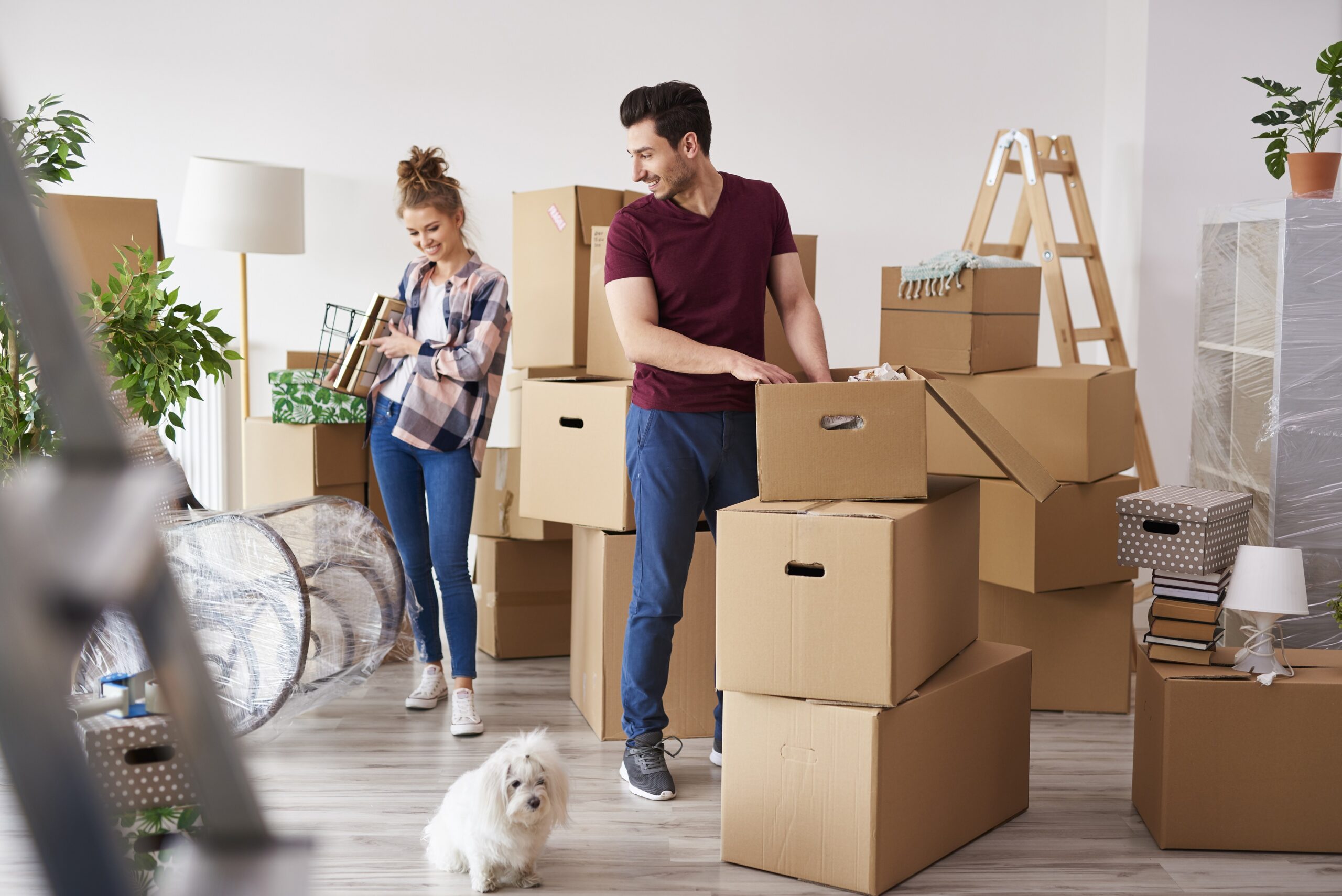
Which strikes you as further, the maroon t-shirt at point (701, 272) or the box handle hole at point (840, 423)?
the maroon t-shirt at point (701, 272)

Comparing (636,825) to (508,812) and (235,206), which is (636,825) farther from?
(235,206)

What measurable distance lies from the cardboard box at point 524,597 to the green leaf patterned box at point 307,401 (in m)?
0.53

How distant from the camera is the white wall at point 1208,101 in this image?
351 centimetres

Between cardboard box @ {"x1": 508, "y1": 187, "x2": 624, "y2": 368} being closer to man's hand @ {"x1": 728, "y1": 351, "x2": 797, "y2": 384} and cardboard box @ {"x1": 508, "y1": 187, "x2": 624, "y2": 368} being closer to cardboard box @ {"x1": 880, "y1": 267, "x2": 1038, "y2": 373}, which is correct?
cardboard box @ {"x1": 880, "y1": 267, "x2": 1038, "y2": 373}

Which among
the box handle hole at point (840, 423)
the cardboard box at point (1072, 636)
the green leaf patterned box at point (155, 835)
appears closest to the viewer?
the green leaf patterned box at point (155, 835)

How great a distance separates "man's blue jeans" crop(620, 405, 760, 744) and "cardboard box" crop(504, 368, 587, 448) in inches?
22.8

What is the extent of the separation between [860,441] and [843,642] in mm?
337

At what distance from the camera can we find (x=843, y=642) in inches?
71.7

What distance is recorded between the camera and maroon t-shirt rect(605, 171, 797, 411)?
2168 mm

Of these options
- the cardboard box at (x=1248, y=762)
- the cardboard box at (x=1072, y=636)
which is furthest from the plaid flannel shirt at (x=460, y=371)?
the cardboard box at (x=1248, y=762)

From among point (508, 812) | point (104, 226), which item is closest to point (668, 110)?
point (508, 812)

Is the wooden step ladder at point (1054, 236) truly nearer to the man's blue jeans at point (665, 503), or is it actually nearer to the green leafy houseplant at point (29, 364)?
the man's blue jeans at point (665, 503)

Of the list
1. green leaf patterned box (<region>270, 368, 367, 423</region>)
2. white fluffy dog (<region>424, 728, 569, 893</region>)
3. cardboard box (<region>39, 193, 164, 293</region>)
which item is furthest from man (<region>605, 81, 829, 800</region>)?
cardboard box (<region>39, 193, 164, 293</region>)

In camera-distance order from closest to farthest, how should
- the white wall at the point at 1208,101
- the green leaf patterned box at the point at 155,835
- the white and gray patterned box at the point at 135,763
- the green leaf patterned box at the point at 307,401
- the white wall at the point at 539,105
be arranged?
the green leaf patterned box at the point at 155,835 → the white and gray patterned box at the point at 135,763 → the green leaf patterned box at the point at 307,401 → the white wall at the point at 1208,101 → the white wall at the point at 539,105
